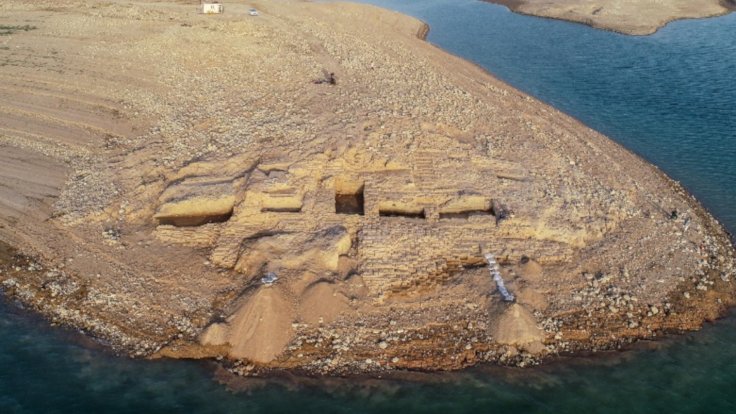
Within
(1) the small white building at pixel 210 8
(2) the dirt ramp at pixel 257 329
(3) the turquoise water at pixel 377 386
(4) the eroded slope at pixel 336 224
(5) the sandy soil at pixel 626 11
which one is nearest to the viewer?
(3) the turquoise water at pixel 377 386

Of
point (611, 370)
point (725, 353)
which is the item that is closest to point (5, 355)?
point (611, 370)

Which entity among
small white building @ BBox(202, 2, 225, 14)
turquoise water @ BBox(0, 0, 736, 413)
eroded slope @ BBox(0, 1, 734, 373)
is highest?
small white building @ BBox(202, 2, 225, 14)

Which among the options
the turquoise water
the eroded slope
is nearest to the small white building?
the eroded slope

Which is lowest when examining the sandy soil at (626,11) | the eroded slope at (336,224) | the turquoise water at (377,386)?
the turquoise water at (377,386)

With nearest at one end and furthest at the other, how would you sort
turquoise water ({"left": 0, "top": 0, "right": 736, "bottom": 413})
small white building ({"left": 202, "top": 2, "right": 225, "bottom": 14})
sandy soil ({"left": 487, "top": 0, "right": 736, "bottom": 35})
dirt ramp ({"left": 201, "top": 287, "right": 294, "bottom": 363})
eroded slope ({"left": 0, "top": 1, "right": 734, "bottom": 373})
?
turquoise water ({"left": 0, "top": 0, "right": 736, "bottom": 413}) < dirt ramp ({"left": 201, "top": 287, "right": 294, "bottom": 363}) < eroded slope ({"left": 0, "top": 1, "right": 734, "bottom": 373}) < small white building ({"left": 202, "top": 2, "right": 225, "bottom": 14}) < sandy soil ({"left": 487, "top": 0, "right": 736, "bottom": 35})

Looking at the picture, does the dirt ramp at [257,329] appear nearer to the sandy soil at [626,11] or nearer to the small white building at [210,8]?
the small white building at [210,8]

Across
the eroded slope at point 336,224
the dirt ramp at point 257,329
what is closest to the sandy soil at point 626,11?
the eroded slope at point 336,224

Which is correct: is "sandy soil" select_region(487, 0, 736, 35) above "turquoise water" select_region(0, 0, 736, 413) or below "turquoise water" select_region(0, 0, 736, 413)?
above

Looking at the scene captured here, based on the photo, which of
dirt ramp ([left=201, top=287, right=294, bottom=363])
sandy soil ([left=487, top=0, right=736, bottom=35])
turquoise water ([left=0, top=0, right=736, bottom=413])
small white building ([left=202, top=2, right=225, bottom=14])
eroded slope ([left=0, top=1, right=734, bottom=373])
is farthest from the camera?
sandy soil ([left=487, top=0, right=736, bottom=35])

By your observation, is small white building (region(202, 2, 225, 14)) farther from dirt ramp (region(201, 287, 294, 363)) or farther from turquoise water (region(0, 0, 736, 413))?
dirt ramp (region(201, 287, 294, 363))

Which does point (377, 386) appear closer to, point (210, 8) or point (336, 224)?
point (336, 224)
